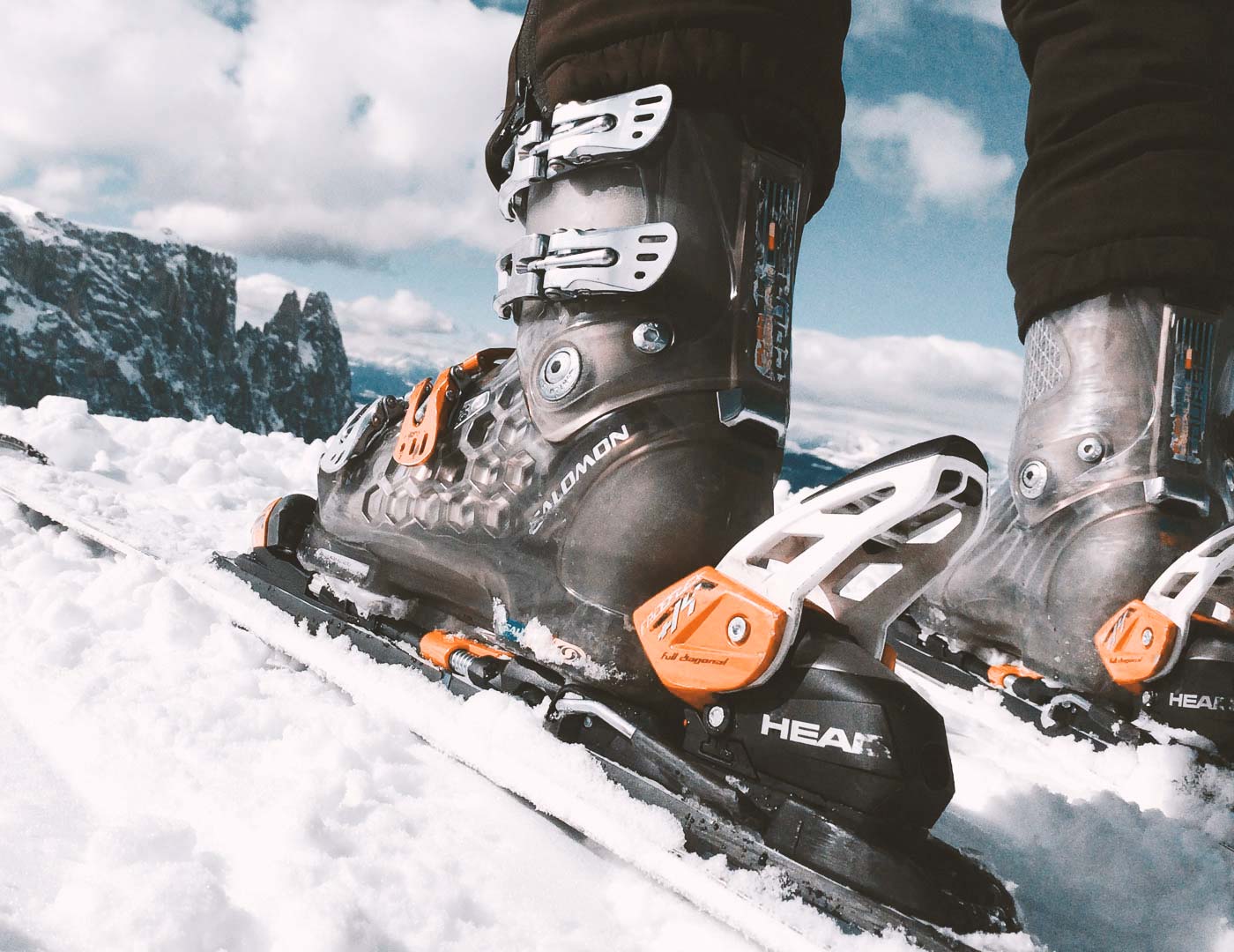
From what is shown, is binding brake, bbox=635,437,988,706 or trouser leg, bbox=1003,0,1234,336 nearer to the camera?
binding brake, bbox=635,437,988,706

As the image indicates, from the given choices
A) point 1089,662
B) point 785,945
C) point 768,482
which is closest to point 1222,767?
point 1089,662

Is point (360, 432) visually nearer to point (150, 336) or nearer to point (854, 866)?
point (854, 866)

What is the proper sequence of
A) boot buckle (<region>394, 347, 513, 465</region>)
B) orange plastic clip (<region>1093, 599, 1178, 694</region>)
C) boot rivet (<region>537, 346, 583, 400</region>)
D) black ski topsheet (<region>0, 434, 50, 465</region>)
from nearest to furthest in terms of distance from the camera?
1. boot rivet (<region>537, 346, 583, 400</region>)
2. boot buckle (<region>394, 347, 513, 465</region>)
3. orange plastic clip (<region>1093, 599, 1178, 694</region>)
4. black ski topsheet (<region>0, 434, 50, 465</region>)

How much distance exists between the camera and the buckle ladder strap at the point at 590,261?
1267 millimetres

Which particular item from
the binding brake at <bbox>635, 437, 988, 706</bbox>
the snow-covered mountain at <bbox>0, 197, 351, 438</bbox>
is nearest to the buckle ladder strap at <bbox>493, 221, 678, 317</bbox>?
the binding brake at <bbox>635, 437, 988, 706</bbox>

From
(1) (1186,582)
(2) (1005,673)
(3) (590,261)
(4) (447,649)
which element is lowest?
(2) (1005,673)

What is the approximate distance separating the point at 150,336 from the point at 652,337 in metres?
109

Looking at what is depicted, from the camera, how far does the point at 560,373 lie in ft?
4.49

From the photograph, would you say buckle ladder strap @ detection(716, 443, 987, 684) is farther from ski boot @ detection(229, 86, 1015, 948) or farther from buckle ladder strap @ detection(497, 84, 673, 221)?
buckle ladder strap @ detection(497, 84, 673, 221)

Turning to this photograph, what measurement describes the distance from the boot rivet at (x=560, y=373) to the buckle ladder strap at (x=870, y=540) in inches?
15.9

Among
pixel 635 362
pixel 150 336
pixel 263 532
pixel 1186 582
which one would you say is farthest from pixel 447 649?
pixel 150 336

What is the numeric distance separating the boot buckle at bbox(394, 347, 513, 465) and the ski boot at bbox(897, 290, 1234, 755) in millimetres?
1596

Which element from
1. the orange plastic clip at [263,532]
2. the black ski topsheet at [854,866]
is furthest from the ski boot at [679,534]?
the orange plastic clip at [263,532]

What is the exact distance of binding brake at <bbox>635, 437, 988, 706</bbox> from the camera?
37.9 inches
